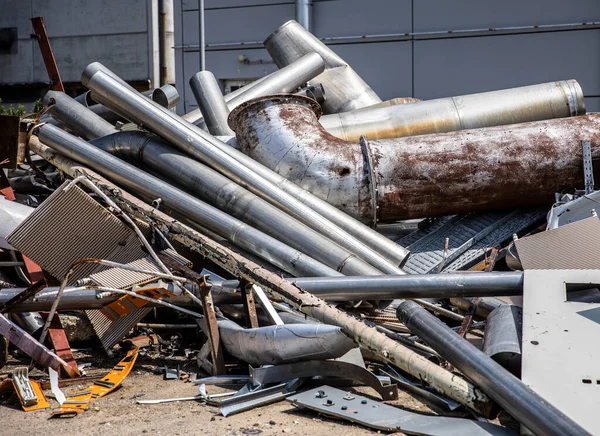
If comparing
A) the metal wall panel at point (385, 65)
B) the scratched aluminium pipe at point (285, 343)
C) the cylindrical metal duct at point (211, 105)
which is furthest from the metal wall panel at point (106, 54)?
the scratched aluminium pipe at point (285, 343)

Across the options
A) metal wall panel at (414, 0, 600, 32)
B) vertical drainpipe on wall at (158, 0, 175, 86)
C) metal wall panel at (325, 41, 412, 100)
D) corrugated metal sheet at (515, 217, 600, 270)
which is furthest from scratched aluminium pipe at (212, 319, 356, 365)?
vertical drainpipe on wall at (158, 0, 175, 86)

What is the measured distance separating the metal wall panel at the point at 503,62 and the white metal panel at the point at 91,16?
6.91 m

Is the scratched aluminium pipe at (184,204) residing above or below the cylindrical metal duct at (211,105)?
below

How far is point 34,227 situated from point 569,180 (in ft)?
11.9

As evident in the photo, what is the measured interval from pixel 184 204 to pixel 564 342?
2.58 meters

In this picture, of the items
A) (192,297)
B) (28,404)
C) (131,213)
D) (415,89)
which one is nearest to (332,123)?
(131,213)

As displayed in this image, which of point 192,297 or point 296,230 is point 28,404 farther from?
point 296,230

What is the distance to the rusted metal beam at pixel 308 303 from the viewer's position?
3.15 meters

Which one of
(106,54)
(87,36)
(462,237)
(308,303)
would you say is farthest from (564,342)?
(87,36)

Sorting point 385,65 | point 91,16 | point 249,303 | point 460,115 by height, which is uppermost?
point 91,16

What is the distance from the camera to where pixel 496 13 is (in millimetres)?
10258

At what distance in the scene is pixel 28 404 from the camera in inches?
134

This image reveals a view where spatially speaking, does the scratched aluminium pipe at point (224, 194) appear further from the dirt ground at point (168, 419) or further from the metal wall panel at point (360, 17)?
the metal wall panel at point (360, 17)

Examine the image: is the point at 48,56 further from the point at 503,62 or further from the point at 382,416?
the point at 503,62
